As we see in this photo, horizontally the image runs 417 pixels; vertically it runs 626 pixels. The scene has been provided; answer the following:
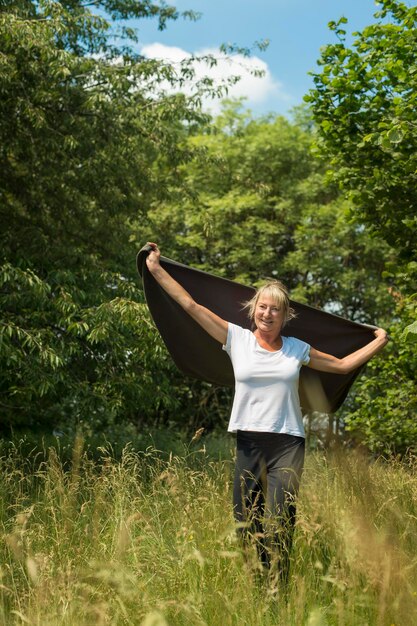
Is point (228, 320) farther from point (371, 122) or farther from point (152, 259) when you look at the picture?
point (371, 122)

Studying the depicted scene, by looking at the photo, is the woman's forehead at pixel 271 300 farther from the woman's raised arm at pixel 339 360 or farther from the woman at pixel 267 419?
the woman's raised arm at pixel 339 360

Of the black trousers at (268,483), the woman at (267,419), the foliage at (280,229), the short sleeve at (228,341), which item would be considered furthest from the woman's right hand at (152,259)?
the foliage at (280,229)

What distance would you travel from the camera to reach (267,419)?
4727 mm

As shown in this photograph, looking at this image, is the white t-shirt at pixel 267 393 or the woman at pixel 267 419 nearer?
the woman at pixel 267 419

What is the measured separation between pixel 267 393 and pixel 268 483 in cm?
52

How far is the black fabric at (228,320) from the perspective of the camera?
586 centimetres

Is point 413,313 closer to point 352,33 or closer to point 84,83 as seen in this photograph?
point 352,33

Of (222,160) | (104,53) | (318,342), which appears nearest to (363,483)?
(318,342)

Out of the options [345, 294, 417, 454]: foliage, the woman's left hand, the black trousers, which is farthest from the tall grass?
[345, 294, 417, 454]: foliage

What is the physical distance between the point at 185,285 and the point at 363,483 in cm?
208

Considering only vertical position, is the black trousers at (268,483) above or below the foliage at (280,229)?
below

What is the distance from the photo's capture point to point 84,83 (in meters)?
11.8

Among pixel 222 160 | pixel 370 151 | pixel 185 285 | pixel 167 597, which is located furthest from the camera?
pixel 222 160

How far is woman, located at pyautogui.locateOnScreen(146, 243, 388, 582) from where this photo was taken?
4641 mm
